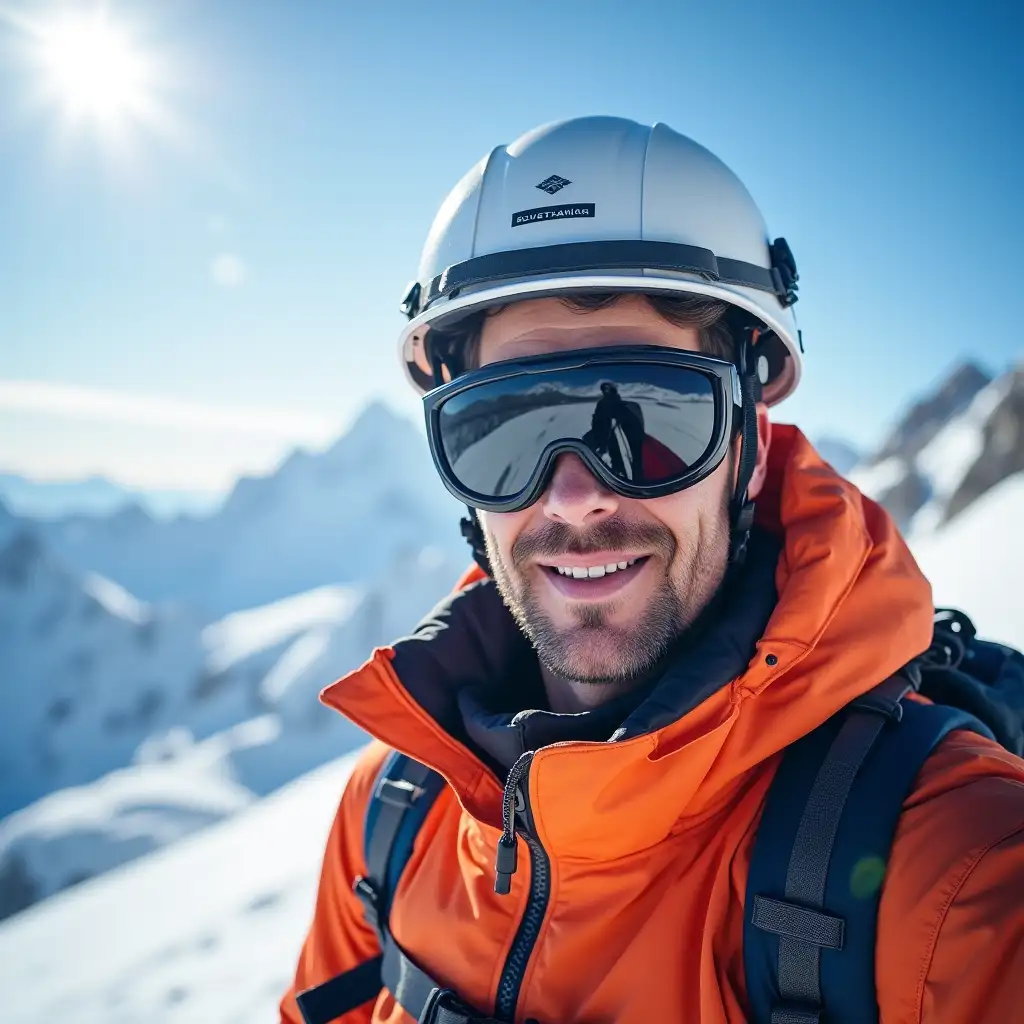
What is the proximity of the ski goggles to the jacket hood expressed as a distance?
12.9 inches

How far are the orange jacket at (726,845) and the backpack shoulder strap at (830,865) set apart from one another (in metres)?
0.03

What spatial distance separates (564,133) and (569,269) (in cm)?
53

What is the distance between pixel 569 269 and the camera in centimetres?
179

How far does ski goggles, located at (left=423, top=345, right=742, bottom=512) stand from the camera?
5.59 ft

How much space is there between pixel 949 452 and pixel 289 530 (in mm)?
91880

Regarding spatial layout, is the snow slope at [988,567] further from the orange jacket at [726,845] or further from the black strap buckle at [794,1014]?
the black strap buckle at [794,1014]

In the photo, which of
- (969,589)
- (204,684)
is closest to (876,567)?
(969,589)

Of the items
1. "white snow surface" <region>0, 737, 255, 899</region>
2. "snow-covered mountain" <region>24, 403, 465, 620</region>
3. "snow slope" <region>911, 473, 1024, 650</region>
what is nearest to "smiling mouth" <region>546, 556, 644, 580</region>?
"snow slope" <region>911, 473, 1024, 650</region>

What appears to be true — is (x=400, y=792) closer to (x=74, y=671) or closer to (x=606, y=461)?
(x=606, y=461)

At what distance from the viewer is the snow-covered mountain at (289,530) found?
94000 mm

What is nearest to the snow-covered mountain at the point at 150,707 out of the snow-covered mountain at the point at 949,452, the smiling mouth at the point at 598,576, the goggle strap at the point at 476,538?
the snow-covered mountain at the point at 949,452

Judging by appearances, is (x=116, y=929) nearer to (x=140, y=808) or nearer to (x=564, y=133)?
(x=564, y=133)

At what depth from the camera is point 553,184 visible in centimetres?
191

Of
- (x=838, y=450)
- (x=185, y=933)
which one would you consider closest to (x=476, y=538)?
(x=185, y=933)
